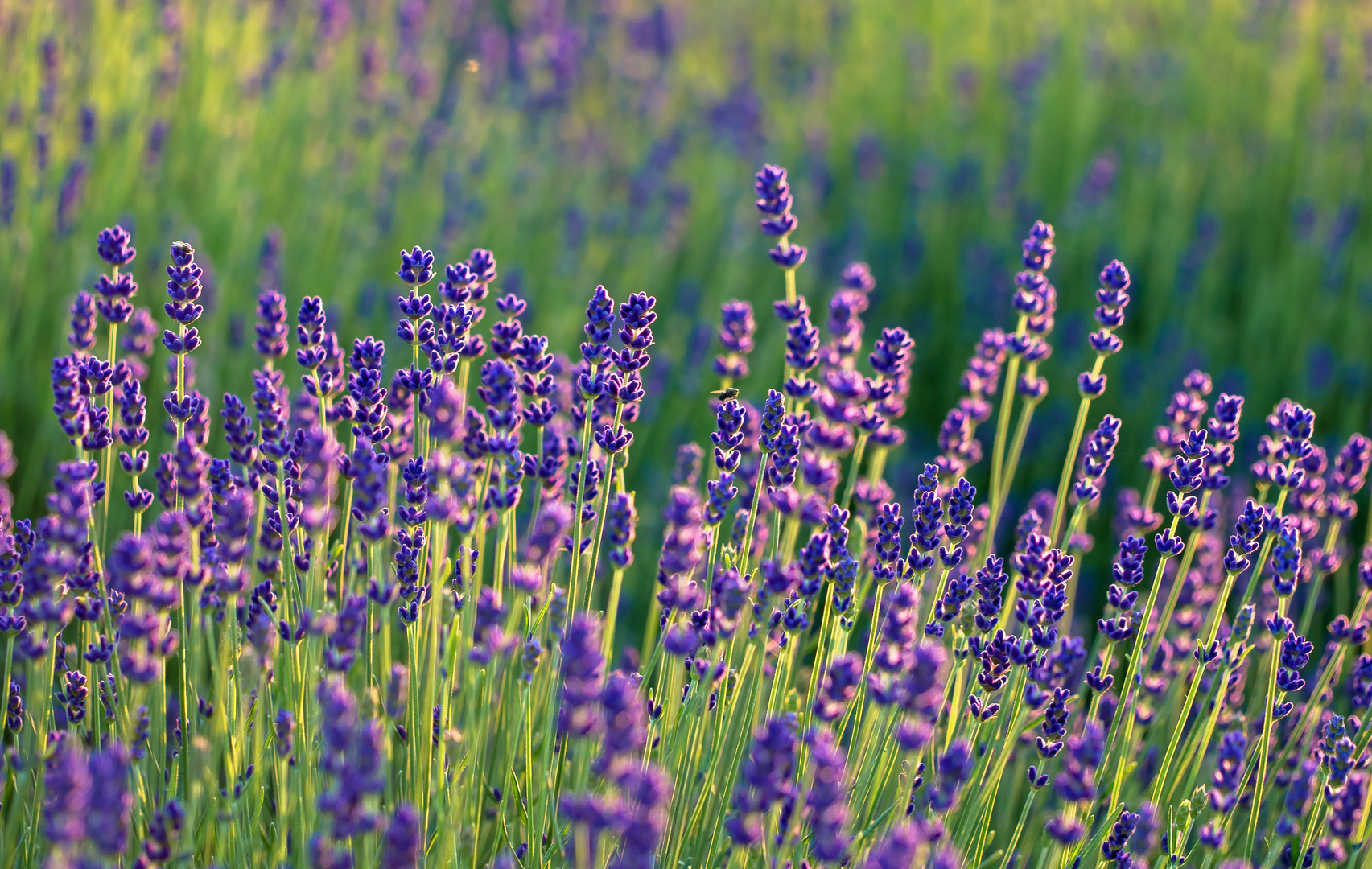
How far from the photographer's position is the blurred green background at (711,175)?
412cm

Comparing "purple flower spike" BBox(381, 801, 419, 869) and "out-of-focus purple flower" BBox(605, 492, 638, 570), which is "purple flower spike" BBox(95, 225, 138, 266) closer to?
"out-of-focus purple flower" BBox(605, 492, 638, 570)

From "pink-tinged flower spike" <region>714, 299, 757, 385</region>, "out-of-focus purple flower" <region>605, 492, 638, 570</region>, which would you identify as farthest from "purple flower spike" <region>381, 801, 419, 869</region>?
"pink-tinged flower spike" <region>714, 299, 757, 385</region>

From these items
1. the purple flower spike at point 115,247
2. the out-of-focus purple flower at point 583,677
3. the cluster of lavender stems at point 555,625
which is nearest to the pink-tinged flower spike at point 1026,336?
the cluster of lavender stems at point 555,625

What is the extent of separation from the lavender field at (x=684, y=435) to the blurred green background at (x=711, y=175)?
0.10 feet

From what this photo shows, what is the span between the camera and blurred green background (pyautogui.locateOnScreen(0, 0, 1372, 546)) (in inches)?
162

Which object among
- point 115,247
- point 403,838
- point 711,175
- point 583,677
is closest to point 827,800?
point 583,677

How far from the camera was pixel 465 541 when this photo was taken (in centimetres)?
169

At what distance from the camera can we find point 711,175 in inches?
228

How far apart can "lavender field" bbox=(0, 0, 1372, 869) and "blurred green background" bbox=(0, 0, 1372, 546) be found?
0.10 ft

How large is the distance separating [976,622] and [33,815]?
4.87 feet

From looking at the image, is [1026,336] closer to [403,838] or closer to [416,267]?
[416,267]

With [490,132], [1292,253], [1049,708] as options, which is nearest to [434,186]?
[490,132]

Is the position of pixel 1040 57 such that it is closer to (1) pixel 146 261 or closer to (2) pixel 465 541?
(1) pixel 146 261

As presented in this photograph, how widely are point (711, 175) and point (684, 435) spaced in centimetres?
211
